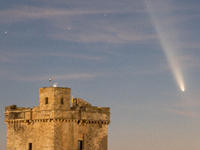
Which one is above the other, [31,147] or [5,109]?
[5,109]

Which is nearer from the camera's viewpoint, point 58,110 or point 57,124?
point 57,124

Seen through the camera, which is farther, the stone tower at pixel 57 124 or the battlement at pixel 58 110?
the battlement at pixel 58 110

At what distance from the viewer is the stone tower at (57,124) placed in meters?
83.4

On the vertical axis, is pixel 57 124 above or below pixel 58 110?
below

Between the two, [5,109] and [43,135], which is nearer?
[43,135]

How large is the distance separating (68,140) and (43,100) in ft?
21.4

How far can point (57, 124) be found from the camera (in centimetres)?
8331

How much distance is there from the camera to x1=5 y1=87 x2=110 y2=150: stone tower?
274 feet

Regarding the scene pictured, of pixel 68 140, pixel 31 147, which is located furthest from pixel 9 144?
pixel 68 140

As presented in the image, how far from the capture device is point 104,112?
293 ft

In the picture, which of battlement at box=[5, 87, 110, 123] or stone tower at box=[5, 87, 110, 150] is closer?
stone tower at box=[5, 87, 110, 150]

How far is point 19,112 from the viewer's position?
290 ft

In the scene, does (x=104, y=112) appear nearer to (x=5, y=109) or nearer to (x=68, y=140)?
(x=68, y=140)

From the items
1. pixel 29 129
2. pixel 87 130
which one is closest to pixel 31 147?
pixel 29 129
